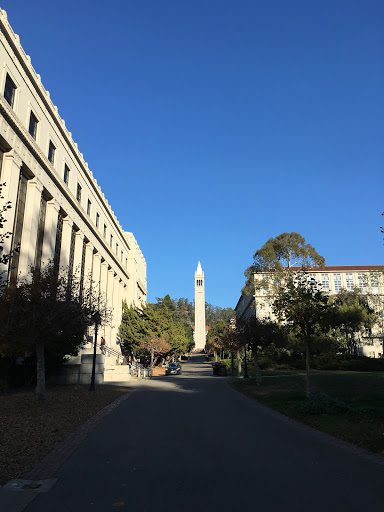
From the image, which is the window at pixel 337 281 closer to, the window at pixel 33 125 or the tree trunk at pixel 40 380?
the window at pixel 33 125

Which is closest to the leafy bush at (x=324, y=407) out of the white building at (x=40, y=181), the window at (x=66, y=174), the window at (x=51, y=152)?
the white building at (x=40, y=181)

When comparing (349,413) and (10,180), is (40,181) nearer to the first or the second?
(10,180)

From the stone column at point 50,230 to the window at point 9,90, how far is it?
8.15 m

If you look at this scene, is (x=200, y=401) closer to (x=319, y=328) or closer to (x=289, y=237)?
(x=319, y=328)

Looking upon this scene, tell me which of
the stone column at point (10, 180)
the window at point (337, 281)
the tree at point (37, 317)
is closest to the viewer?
the tree at point (37, 317)

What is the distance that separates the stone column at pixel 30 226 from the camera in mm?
24777

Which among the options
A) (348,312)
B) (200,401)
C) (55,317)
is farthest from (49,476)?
(348,312)

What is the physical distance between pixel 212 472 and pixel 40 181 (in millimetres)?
25913

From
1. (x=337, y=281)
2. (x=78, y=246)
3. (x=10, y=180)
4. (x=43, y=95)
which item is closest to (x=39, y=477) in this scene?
(x=10, y=180)

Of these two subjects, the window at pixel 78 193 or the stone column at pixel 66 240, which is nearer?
the stone column at pixel 66 240

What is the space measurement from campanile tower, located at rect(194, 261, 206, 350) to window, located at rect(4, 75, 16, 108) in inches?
5116

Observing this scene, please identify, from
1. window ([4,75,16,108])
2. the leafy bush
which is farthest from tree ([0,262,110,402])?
window ([4,75,16,108])

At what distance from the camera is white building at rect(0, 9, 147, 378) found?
936 inches

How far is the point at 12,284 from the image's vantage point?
18734mm
